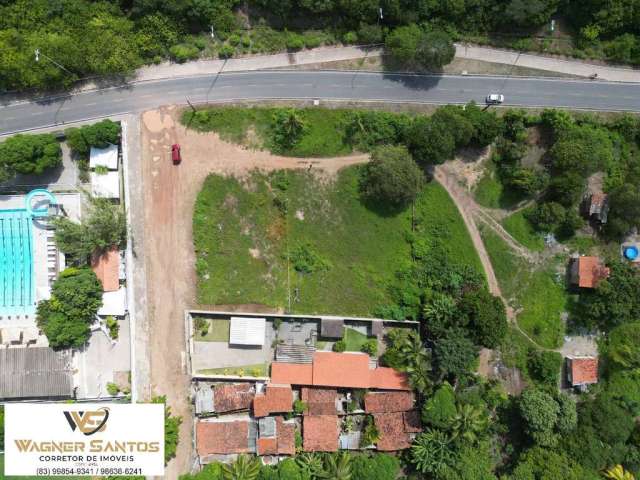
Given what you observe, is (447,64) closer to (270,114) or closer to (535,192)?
(535,192)

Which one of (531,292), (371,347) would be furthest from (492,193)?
(371,347)

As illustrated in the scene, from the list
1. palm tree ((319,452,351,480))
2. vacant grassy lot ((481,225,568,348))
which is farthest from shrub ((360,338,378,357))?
vacant grassy lot ((481,225,568,348))

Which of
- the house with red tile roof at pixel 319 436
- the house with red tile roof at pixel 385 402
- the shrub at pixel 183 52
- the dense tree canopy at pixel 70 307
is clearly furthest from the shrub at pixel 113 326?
the shrub at pixel 183 52

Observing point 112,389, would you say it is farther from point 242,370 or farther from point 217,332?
point 242,370

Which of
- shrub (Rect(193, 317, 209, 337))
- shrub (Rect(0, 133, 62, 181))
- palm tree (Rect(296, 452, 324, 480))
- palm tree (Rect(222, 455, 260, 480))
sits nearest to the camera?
palm tree (Rect(222, 455, 260, 480))

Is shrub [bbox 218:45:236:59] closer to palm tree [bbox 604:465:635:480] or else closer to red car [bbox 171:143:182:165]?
red car [bbox 171:143:182:165]

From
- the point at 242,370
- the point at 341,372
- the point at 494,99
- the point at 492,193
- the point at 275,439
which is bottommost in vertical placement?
the point at 275,439

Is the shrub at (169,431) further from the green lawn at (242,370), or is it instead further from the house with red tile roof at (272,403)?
the house with red tile roof at (272,403)

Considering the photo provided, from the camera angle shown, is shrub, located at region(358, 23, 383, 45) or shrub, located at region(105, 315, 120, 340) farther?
shrub, located at region(358, 23, 383, 45)
